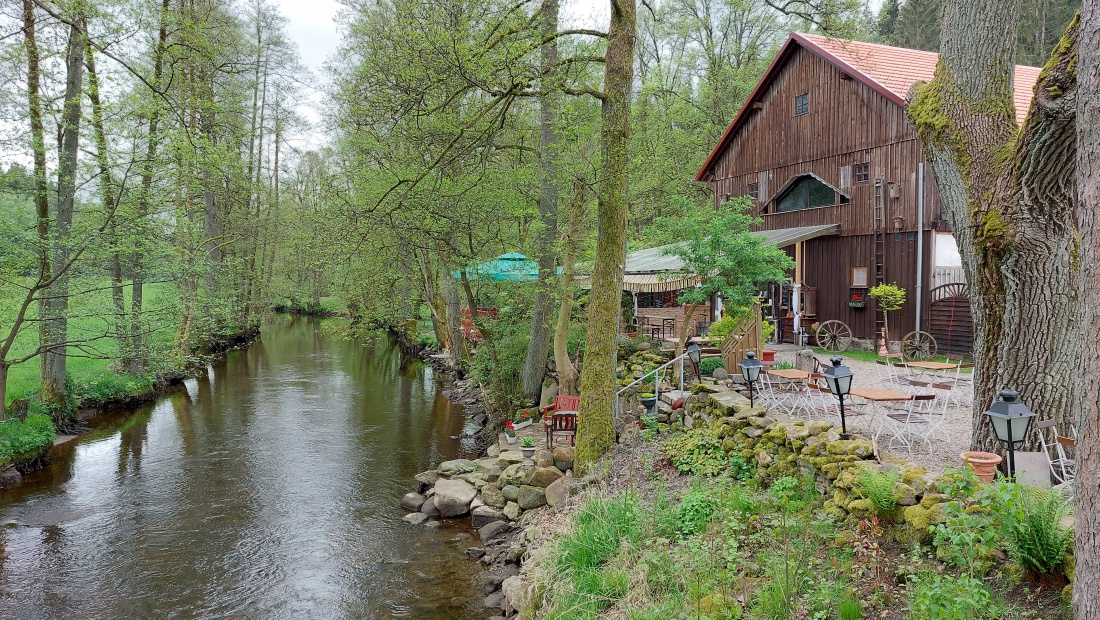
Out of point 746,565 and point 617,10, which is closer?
point 746,565

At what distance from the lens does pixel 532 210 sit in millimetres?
13219

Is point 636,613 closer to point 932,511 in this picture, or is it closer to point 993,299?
point 932,511

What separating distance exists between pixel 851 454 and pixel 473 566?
489cm

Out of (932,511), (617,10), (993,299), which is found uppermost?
(617,10)

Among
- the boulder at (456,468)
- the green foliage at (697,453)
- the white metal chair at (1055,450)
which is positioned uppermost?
the white metal chair at (1055,450)

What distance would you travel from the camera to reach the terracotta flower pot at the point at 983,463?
501cm

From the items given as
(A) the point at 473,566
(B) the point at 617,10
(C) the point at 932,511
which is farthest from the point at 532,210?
(C) the point at 932,511

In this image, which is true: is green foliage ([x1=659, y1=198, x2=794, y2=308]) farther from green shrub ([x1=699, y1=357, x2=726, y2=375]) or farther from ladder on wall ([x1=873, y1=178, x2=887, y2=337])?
ladder on wall ([x1=873, y1=178, x2=887, y2=337])

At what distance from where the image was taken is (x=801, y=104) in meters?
17.9

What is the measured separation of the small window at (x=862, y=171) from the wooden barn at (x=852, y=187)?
0.08ft

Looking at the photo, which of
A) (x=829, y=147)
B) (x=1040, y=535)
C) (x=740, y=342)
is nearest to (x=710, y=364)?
(x=740, y=342)

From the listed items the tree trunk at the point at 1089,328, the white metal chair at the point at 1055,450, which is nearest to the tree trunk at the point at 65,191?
the tree trunk at the point at 1089,328

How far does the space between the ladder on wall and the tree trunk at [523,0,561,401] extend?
27.2ft

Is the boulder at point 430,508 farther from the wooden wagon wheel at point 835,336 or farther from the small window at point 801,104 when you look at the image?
the small window at point 801,104
